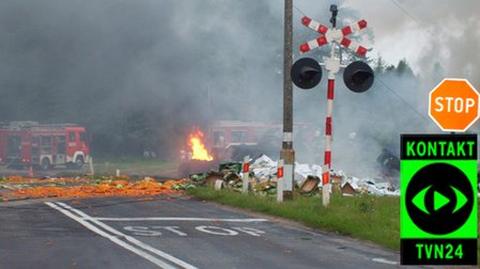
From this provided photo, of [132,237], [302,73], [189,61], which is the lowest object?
[132,237]

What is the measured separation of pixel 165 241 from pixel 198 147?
25.4 m

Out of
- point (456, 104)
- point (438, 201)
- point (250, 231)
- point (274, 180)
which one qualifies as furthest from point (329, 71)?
point (438, 201)

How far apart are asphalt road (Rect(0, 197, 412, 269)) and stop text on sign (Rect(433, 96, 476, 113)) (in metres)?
2.38

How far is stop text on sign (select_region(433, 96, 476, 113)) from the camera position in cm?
1199

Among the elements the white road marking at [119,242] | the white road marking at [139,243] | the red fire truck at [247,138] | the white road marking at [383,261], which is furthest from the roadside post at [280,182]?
the red fire truck at [247,138]

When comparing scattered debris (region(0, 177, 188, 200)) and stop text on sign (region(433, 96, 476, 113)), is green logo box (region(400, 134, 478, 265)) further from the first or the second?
scattered debris (region(0, 177, 188, 200))

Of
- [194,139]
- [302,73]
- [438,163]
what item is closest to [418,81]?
[194,139]

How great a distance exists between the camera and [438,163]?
Result: 3684mm

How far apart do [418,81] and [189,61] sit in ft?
37.7

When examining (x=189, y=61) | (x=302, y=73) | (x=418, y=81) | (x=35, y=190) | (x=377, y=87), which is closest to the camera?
(x=302, y=73)

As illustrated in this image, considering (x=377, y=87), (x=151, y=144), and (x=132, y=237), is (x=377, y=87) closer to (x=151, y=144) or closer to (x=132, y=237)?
(x=151, y=144)

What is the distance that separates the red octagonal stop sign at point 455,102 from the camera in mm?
10309

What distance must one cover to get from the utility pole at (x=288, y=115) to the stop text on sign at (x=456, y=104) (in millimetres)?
3385

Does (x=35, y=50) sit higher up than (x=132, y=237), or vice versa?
(x=35, y=50)
